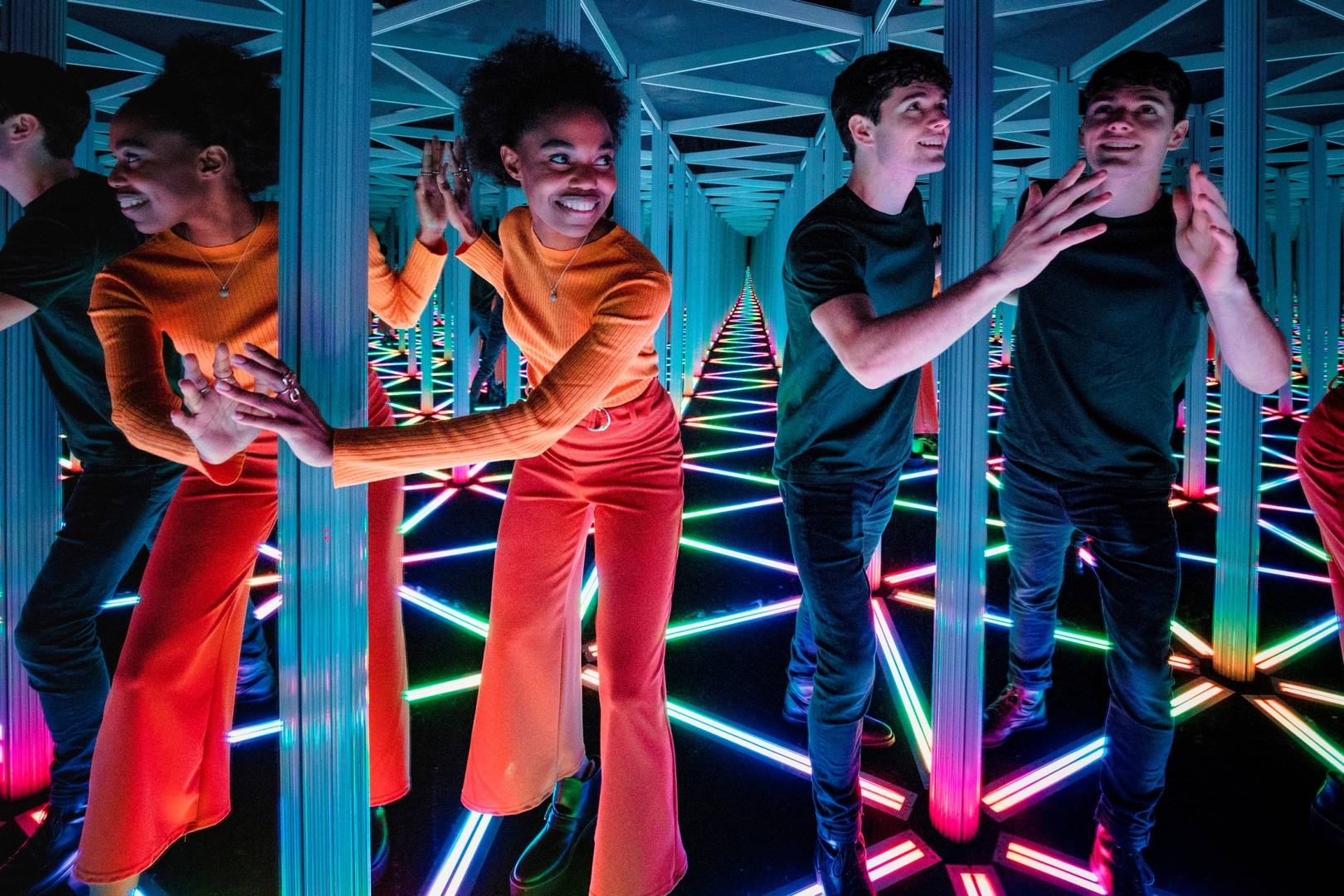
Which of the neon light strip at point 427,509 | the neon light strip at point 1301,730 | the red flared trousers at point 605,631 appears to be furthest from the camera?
the neon light strip at point 427,509

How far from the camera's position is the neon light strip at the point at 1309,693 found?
2920 millimetres

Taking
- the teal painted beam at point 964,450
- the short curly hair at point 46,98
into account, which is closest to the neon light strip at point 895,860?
the teal painted beam at point 964,450

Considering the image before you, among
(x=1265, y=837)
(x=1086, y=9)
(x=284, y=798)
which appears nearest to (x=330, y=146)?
(x=284, y=798)

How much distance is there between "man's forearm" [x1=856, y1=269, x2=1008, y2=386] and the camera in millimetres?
1533

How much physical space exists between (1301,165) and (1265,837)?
1092 cm

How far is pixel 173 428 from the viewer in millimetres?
1572

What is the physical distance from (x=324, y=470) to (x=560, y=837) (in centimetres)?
127

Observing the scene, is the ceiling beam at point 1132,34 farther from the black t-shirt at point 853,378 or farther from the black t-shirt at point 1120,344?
the black t-shirt at point 853,378

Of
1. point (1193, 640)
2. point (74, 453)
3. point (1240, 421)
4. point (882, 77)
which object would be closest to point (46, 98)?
point (74, 453)

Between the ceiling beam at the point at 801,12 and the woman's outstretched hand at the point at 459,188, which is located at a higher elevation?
the ceiling beam at the point at 801,12

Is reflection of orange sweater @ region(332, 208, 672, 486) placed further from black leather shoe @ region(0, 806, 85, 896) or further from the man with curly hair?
black leather shoe @ region(0, 806, 85, 896)

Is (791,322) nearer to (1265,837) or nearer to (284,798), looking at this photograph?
(284,798)

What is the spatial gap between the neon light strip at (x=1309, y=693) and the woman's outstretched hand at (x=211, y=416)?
356 centimetres

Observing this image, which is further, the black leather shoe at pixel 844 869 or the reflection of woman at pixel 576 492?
the black leather shoe at pixel 844 869
